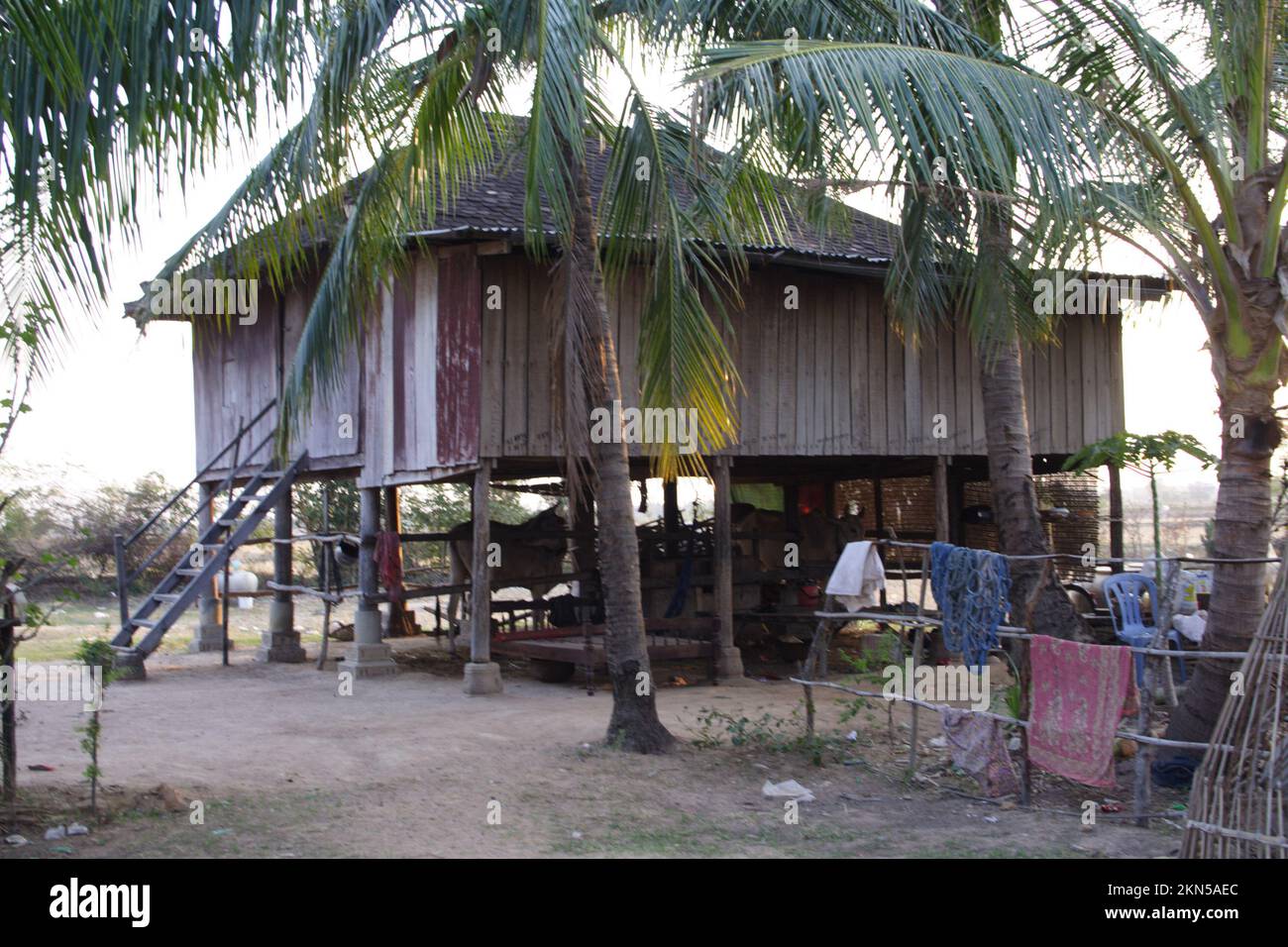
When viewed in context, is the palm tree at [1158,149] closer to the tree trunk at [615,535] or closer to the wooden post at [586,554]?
the tree trunk at [615,535]

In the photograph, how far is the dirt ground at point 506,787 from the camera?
6355 mm

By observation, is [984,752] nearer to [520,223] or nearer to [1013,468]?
[1013,468]

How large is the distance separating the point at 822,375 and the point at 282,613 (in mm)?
7582

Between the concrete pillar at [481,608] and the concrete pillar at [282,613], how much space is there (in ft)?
13.2

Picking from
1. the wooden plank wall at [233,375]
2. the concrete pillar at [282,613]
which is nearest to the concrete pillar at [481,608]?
the concrete pillar at [282,613]

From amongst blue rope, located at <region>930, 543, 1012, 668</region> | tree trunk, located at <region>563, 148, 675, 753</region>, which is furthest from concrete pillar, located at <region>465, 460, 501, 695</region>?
blue rope, located at <region>930, 543, 1012, 668</region>

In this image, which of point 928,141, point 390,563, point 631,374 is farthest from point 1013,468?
point 390,563

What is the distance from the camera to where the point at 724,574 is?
1316cm

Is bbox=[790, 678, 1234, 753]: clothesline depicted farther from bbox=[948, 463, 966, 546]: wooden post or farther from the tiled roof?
bbox=[948, 463, 966, 546]: wooden post

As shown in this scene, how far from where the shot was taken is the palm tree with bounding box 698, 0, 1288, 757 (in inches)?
249
